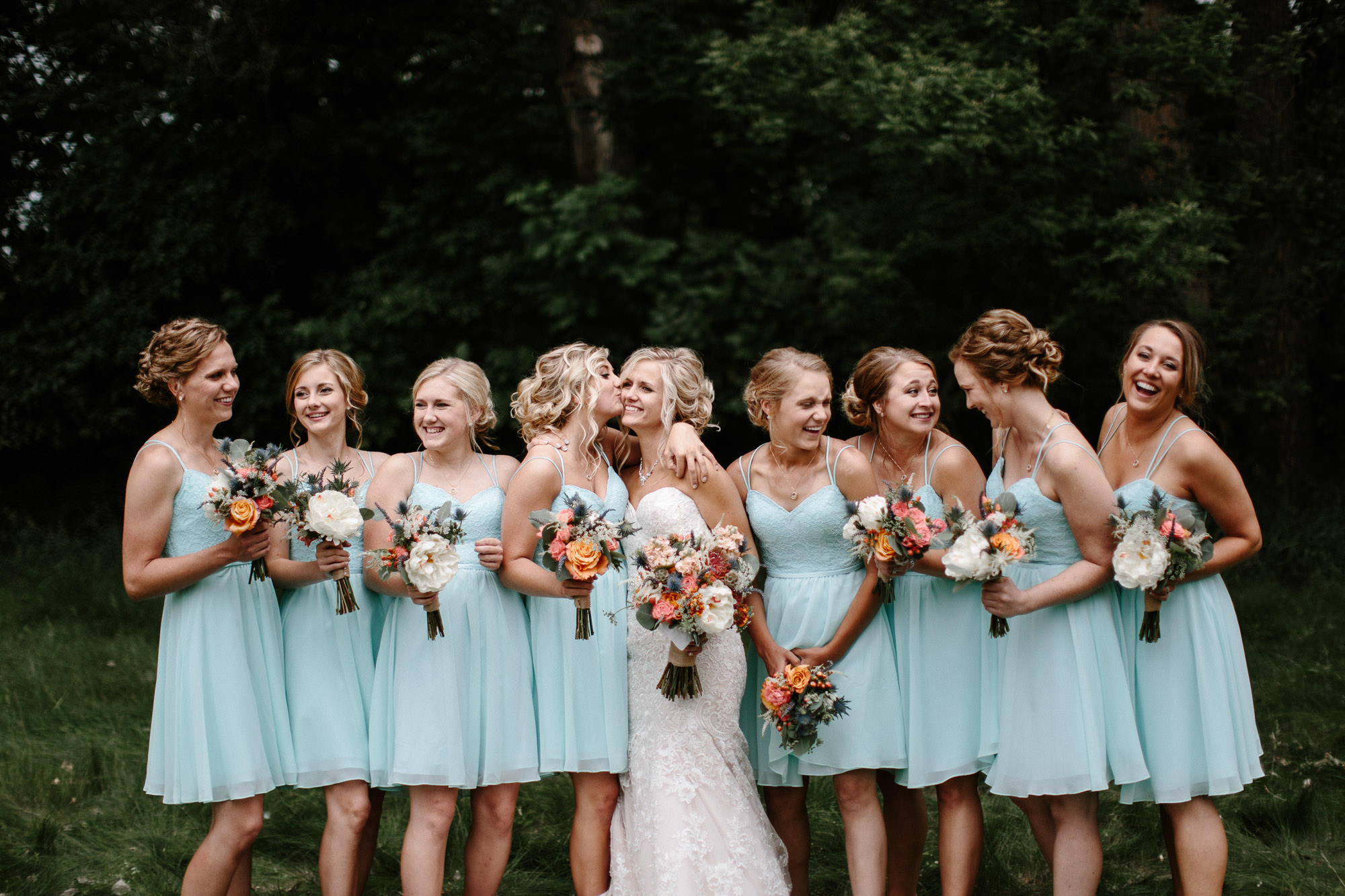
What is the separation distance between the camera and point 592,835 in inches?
173

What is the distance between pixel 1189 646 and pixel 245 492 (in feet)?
11.6

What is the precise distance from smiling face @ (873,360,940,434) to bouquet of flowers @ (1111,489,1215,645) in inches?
33.3

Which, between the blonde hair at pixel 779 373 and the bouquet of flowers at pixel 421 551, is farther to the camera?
the blonde hair at pixel 779 373

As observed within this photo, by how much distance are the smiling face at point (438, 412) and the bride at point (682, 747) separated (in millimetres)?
689

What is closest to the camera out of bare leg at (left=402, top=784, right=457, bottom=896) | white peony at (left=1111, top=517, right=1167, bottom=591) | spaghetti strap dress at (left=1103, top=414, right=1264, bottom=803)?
white peony at (left=1111, top=517, right=1167, bottom=591)

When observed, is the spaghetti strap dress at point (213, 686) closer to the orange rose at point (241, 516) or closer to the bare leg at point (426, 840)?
the orange rose at point (241, 516)

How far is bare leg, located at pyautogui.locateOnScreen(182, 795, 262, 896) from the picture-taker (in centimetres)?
414

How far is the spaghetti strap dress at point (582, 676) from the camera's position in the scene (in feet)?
14.3

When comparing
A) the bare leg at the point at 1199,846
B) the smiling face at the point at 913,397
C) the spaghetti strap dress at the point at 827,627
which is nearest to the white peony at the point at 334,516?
the spaghetti strap dress at the point at 827,627

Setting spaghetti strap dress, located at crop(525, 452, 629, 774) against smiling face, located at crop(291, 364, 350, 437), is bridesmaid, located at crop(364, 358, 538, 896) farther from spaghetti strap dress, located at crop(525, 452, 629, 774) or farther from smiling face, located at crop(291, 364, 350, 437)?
smiling face, located at crop(291, 364, 350, 437)

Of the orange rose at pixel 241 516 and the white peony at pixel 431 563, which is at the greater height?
the orange rose at pixel 241 516

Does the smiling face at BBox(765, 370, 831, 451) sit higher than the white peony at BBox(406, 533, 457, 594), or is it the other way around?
the smiling face at BBox(765, 370, 831, 451)

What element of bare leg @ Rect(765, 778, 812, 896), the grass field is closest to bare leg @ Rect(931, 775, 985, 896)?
bare leg @ Rect(765, 778, 812, 896)

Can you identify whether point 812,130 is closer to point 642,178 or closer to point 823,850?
point 642,178
